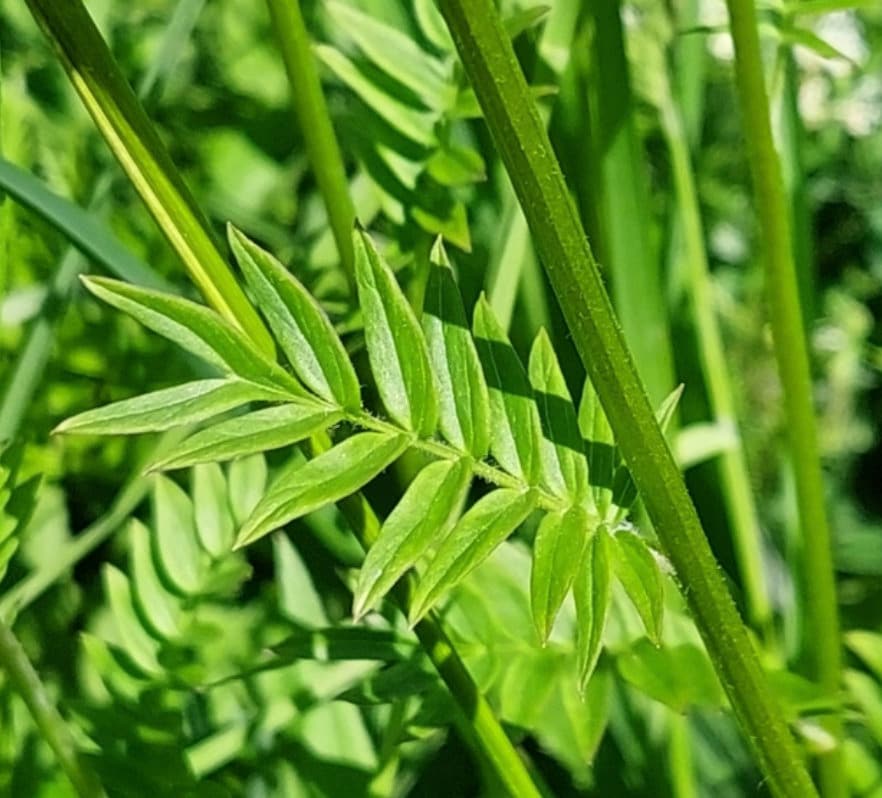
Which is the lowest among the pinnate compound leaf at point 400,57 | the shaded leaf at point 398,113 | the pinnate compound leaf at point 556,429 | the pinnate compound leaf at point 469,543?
the pinnate compound leaf at point 469,543

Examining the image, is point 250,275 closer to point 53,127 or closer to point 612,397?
point 612,397

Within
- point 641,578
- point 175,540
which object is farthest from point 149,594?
point 641,578

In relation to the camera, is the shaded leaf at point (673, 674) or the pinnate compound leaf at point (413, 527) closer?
the pinnate compound leaf at point (413, 527)

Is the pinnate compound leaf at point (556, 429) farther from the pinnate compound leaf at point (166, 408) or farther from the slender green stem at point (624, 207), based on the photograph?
the slender green stem at point (624, 207)

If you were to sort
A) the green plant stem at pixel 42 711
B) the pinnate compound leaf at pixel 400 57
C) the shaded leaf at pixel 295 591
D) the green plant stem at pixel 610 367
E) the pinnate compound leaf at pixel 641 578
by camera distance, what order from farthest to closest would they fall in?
1. the shaded leaf at pixel 295 591
2. the pinnate compound leaf at pixel 400 57
3. the green plant stem at pixel 42 711
4. the pinnate compound leaf at pixel 641 578
5. the green plant stem at pixel 610 367

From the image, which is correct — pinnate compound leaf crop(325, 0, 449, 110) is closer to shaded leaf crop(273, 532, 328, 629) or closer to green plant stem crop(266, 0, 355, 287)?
green plant stem crop(266, 0, 355, 287)

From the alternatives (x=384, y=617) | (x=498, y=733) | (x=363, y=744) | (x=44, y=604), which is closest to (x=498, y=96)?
(x=498, y=733)

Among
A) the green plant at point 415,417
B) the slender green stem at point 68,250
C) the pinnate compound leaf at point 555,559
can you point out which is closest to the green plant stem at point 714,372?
the green plant at point 415,417
